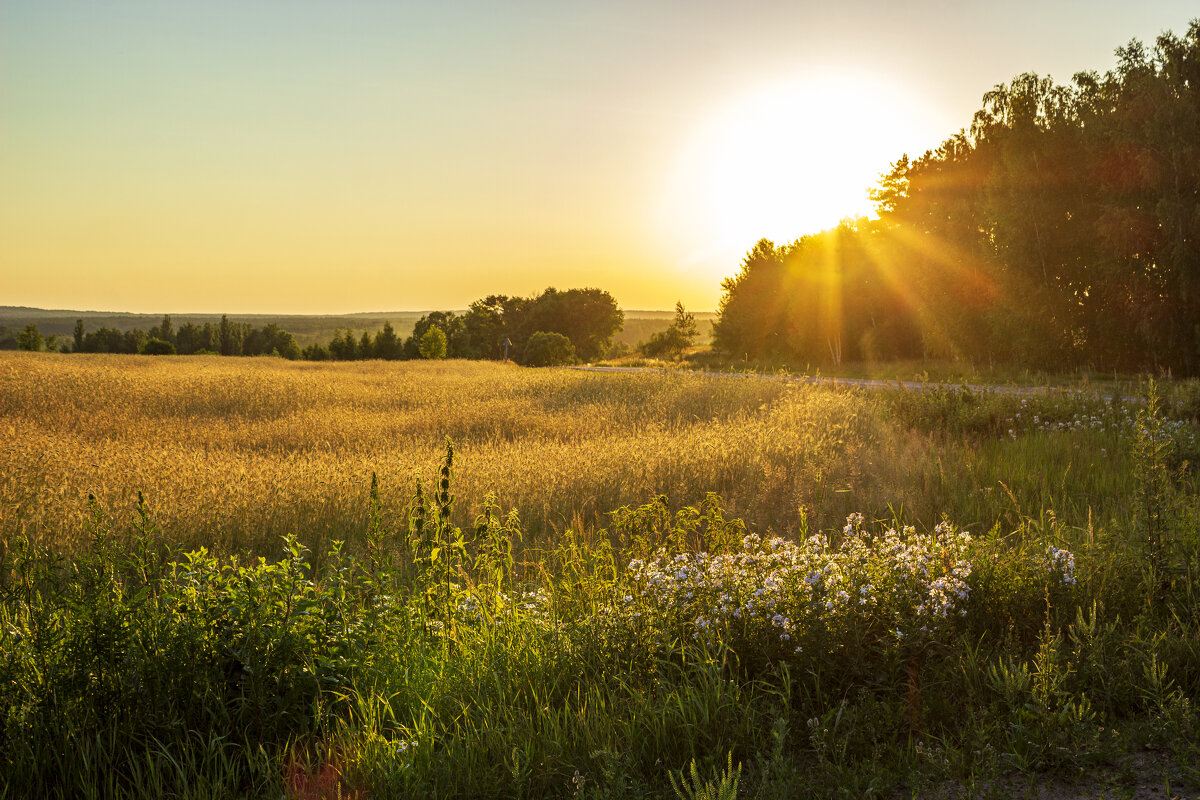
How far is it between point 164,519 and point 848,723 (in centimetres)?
614

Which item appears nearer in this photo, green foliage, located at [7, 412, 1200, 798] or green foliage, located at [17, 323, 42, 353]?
green foliage, located at [7, 412, 1200, 798]

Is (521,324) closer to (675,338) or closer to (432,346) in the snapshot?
(432,346)

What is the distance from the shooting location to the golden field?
6.94 metres

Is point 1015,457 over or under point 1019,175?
under

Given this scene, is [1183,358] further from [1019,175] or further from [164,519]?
[164,519]

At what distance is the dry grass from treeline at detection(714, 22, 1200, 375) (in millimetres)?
12948

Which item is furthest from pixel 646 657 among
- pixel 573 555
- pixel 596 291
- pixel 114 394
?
pixel 596 291

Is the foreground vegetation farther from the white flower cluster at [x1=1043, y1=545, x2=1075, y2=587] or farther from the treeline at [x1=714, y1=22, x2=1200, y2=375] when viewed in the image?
the treeline at [x1=714, y1=22, x2=1200, y2=375]

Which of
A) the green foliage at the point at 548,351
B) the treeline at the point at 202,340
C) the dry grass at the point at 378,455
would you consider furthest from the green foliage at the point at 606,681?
the treeline at the point at 202,340

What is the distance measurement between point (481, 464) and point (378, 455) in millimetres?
2067

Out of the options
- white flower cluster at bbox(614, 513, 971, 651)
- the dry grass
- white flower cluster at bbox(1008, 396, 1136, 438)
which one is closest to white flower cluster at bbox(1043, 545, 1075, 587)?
white flower cluster at bbox(614, 513, 971, 651)

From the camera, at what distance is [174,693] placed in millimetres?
3281

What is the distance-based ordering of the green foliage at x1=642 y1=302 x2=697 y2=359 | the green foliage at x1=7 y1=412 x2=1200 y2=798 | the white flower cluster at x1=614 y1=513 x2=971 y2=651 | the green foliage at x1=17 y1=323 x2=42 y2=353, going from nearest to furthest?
1. the green foliage at x1=7 y1=412 x2=1200 y2=798
2. the white flower cluster at x1=614 y1=513 x2=971 y2=651
3. the green foliage at x1=642 y1=302 x2=697 y2=359
4. the green foliage at x1=17 y1=323 x2=42 y2=353

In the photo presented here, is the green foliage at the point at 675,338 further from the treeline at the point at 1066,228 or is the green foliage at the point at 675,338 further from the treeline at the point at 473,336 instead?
the treeline at the point at 1066,228
